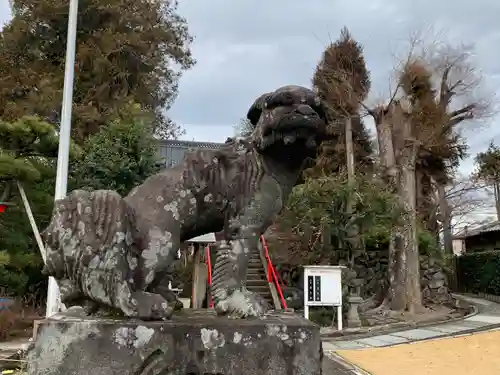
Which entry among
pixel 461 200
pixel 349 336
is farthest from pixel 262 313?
pixel 461 200

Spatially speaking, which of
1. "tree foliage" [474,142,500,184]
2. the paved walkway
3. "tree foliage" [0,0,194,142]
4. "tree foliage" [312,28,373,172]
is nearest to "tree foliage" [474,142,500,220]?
"tree foliage" [474,142,500,184]

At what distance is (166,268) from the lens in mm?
2400

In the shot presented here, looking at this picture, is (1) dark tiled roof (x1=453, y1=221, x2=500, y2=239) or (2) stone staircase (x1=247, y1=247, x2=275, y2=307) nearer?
(2) stone staircase (x1=247, y1=247, x2=275, y2=307)

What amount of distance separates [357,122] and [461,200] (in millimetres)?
5222

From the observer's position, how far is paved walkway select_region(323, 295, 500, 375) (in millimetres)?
7555

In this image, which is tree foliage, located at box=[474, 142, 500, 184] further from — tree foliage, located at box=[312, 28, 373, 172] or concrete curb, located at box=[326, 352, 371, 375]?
concrete curb, located at box=[326, 352, 371, 375]

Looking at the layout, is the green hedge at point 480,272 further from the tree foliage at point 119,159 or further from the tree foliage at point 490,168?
the tree foliage at point 119,159

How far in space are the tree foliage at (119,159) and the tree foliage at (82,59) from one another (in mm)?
2962

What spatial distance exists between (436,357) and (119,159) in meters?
7.27

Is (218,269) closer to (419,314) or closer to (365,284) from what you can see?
(419,314)

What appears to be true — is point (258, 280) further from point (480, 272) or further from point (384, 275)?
point (480, 272)

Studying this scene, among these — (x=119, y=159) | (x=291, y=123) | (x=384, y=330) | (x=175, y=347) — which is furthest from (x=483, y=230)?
(x=175, y=347)

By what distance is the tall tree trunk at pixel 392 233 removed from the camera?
41.0 ft

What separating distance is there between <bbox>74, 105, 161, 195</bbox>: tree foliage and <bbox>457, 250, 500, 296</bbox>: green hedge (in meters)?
11.3
